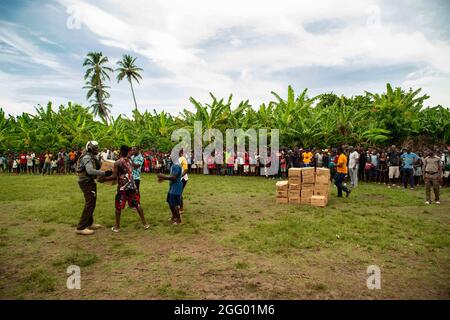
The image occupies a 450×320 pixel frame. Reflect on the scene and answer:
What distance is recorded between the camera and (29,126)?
26.0m

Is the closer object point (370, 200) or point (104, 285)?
point (104, 285)

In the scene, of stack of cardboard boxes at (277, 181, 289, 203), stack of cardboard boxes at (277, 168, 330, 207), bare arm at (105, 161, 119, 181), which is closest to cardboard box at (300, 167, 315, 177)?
stack of cardboard boxes at (277, 168, 330, 207)

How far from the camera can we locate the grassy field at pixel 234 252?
14.1 feet

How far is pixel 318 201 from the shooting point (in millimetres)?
9680

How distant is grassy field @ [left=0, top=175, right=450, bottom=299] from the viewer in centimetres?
429

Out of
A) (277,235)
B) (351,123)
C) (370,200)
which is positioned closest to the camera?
(277,235)

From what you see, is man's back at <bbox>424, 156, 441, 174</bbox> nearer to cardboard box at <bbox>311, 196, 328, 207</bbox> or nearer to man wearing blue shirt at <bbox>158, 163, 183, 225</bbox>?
cardboard box at <bbox>311, 196, 328, 207</bbox>

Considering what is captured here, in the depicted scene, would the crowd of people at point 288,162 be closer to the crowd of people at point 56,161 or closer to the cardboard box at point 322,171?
the crowd of people at point 56,161

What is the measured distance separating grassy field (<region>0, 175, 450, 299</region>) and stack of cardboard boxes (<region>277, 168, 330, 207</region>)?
55cm

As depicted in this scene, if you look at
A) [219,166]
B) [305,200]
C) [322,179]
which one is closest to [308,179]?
[322,179]
